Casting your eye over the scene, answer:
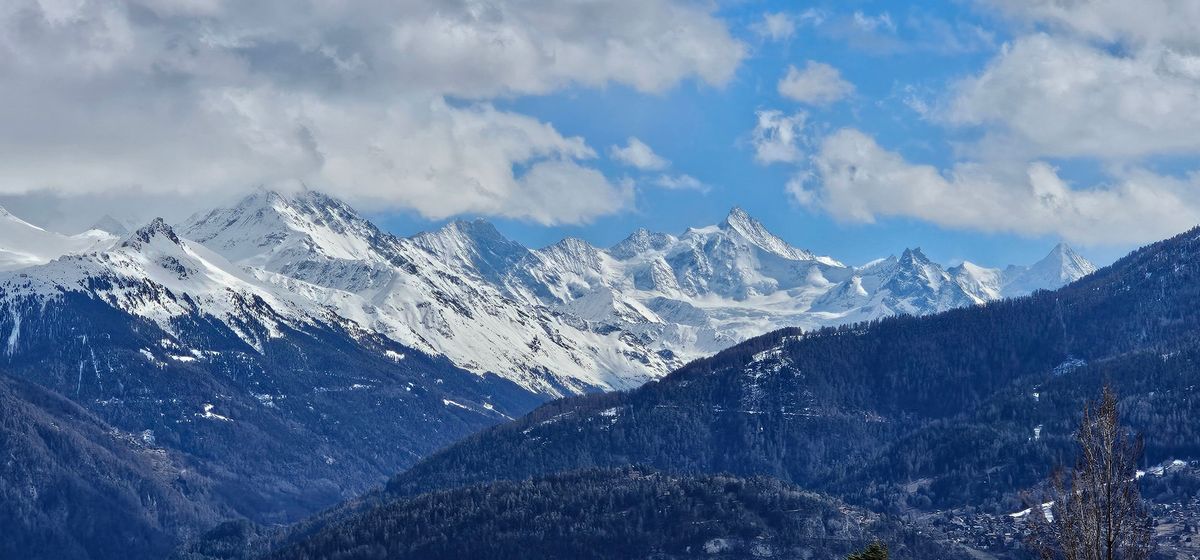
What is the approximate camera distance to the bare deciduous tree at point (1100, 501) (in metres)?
89.1

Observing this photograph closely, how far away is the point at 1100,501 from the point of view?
301 ft

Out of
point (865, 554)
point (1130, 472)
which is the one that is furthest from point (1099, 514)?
point (865, 554)

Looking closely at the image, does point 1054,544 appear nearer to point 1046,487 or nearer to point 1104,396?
point 1046,487

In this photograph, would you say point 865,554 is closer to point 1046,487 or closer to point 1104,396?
point 1046,487

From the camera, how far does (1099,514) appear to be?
91000 millimetres

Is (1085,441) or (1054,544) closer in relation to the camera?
(1085,441)

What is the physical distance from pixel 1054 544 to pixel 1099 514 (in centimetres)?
829

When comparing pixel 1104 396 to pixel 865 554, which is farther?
pixel 865 554

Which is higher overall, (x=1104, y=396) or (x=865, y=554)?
(x=1104, y=396)

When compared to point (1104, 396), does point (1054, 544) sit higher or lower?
lower

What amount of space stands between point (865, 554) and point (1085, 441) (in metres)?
15.9

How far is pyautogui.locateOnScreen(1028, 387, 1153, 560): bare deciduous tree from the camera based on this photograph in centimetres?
8906

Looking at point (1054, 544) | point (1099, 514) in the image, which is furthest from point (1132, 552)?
point (1054, 544)

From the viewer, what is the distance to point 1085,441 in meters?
89.3
